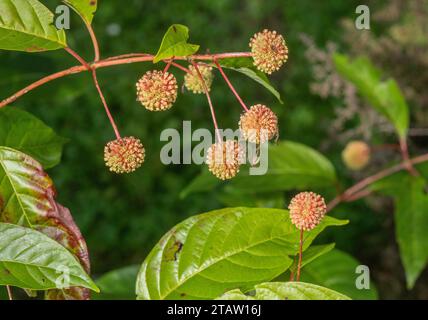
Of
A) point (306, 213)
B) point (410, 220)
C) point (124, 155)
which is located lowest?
point (410, 220)

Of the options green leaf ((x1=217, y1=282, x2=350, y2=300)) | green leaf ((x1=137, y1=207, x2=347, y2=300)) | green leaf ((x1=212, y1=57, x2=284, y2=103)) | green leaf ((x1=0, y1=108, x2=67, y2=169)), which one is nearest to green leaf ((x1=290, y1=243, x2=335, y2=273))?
green leaf ((x1=137, y1=207, x2=347, y2=300))

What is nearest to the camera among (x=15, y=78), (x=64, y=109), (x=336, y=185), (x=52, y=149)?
(x=52, y=149)

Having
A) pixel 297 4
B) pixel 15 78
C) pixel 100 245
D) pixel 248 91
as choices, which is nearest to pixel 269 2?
pixel 297 4

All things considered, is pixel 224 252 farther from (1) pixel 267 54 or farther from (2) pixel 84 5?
(2) pixel 84 5

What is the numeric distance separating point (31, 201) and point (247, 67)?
458mm

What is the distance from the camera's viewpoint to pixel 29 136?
1304 mm

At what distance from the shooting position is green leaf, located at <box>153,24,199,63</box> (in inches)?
38.9

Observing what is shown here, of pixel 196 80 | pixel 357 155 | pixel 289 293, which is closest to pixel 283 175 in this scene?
pixel 357 155

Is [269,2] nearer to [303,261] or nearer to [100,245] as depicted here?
[100,245]

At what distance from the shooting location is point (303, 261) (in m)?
1.13

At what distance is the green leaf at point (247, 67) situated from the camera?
1.09 m

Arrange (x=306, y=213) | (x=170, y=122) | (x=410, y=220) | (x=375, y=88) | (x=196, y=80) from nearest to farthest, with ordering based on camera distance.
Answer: (x=306, y=213)
(x=196, y=80)
(x=410, y=220)
(x=375, y=88)
(x=170, y=122)

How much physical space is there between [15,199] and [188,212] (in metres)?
2.43

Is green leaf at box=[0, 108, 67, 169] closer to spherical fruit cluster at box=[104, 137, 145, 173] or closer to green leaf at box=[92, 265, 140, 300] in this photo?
spherical fruit cluster at box=[104, 137, 145, 173]
